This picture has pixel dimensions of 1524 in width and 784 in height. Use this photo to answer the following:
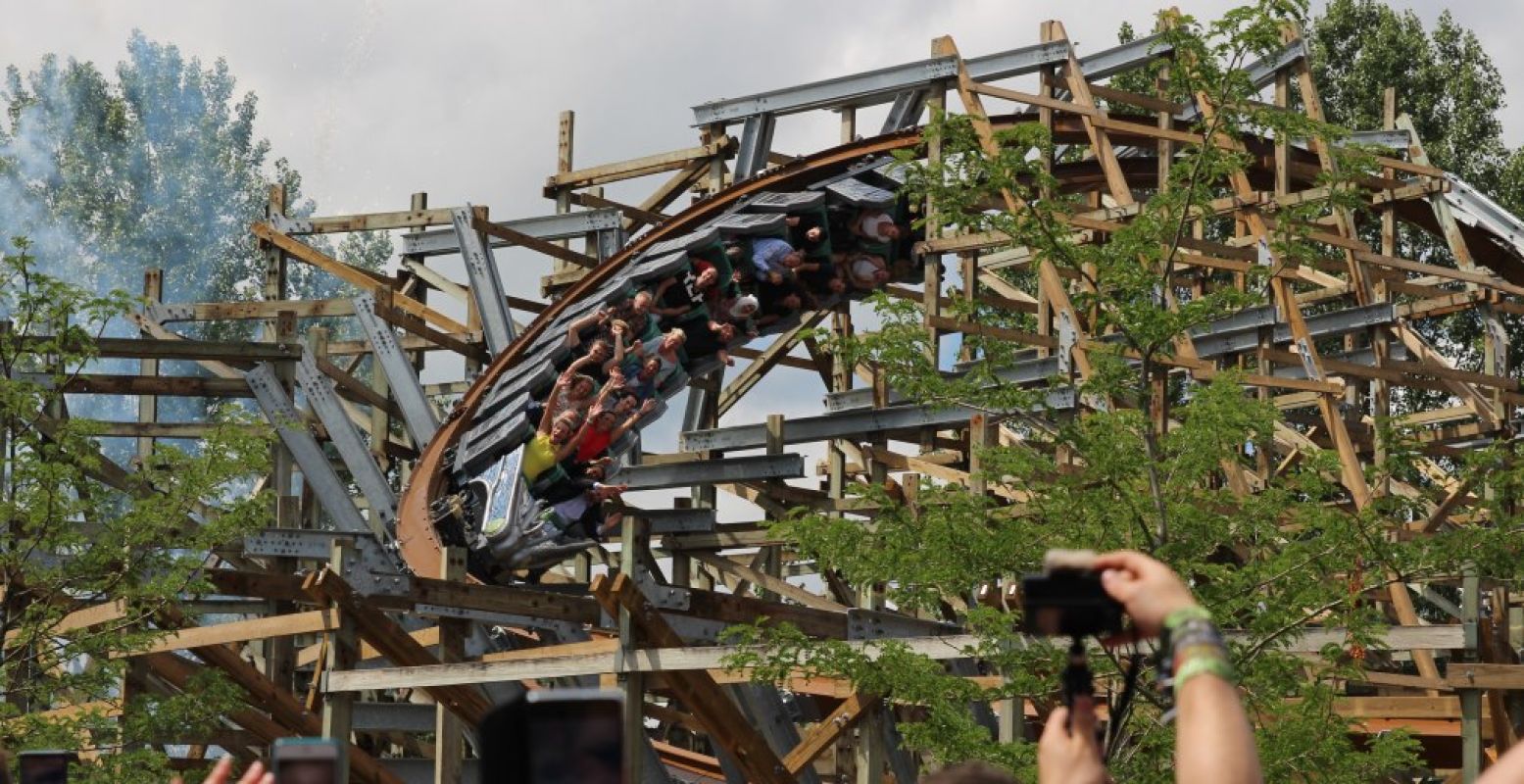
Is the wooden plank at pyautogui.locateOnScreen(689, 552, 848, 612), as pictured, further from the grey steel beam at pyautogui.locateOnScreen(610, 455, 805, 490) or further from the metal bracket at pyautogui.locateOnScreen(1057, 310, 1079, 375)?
the metal bracket at pyautogui.locateOnScreen(1057, 310, 1079, 375)

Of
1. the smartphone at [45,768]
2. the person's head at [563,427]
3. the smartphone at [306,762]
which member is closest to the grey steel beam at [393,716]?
the person's head at [563,427]

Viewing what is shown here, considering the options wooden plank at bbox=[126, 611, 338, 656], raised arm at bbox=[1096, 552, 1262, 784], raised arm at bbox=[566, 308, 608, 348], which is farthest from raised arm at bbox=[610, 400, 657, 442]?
raised arm at bbox=[1096, 552, 1262, 784]

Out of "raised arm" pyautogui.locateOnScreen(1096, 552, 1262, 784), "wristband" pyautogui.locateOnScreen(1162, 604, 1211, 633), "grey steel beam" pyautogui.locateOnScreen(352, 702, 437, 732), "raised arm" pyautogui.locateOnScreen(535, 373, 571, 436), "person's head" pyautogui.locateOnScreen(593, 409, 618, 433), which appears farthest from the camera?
"person's head" pyautogui.locateOnScreen(593, 409, 618, 433)

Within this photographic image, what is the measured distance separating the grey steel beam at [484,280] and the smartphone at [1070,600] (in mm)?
15420

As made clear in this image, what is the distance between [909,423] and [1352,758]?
7.51m

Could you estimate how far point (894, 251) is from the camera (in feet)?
61.0

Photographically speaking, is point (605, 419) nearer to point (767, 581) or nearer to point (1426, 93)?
point (767, 581)

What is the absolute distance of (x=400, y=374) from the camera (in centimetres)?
1744

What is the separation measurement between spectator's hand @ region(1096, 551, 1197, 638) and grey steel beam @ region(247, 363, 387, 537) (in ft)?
43.3

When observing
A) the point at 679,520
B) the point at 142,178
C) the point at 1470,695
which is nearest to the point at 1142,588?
the point at 1470,695

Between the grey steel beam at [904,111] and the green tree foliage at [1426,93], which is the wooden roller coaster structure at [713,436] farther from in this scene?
the green tree foliage at [1426,93]

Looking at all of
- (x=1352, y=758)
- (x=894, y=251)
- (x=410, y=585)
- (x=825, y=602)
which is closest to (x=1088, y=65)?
(x=894, y=251)

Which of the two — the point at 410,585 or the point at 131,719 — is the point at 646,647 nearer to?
the point at 410,585

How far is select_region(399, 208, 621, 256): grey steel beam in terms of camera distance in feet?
61.5
